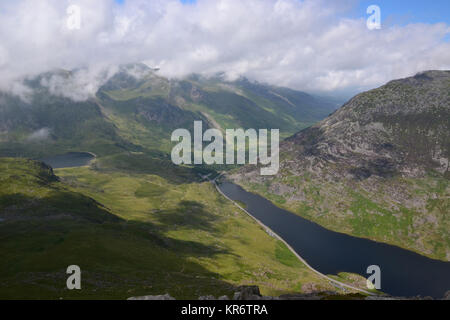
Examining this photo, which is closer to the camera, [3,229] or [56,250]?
[56,250]

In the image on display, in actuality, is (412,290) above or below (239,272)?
below
